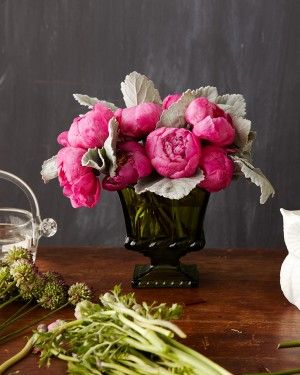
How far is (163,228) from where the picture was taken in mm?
1409

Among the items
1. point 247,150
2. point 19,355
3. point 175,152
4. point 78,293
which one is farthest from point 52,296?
point 247,150

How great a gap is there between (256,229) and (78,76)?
2.08ft

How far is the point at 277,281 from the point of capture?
149cm

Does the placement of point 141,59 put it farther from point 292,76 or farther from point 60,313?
point 60,313

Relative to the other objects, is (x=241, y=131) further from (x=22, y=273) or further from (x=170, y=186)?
(x=22, y=273)

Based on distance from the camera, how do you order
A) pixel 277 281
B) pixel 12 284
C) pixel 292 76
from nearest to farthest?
1. pixel 12 284
2. pixel 277 281
3. pixel 292 76

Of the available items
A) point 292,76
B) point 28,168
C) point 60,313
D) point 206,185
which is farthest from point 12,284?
point 292,76

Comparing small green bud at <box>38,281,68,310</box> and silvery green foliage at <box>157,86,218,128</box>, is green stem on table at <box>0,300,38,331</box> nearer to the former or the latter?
small green bud at <box>38,281,68,310</box>

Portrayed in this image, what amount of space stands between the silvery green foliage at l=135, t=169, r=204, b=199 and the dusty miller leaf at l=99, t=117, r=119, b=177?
→ 0.16 ft

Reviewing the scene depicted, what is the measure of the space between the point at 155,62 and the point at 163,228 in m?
0.92

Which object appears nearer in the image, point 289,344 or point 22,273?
point 289,344

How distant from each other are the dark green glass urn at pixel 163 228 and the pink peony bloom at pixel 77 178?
2.7 inches

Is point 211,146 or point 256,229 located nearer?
point 211,146

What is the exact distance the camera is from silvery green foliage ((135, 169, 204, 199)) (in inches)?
51.1
